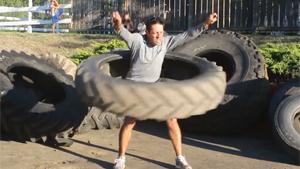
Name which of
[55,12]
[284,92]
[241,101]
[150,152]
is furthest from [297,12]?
[55,12]

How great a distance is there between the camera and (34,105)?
22.7ft

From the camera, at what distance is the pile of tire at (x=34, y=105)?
6.82 m

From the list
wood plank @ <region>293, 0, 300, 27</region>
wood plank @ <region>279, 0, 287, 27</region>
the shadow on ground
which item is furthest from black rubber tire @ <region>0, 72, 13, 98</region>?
wood plank @ <region>279, 0, 287, 27</region>

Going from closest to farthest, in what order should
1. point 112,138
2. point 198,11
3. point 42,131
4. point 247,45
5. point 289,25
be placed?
point 42,131 → point 112,138 → point 247,45 → point 289,25 → point 198,11

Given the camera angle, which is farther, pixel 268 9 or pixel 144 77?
pixel 268 9

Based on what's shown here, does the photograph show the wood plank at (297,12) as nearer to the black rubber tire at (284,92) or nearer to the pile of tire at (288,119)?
the black rubber tire at (284,92)

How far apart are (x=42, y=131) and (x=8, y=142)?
0.53m

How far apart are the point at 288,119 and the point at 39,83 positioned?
3.43 m

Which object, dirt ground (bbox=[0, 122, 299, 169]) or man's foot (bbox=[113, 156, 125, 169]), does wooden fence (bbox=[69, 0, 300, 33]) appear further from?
man's foot (bbox=[113, 156, 125, 169])

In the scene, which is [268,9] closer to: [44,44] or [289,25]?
[289,25]

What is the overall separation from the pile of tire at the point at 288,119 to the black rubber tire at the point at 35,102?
241cm

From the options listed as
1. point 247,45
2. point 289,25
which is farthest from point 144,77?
point 289,25

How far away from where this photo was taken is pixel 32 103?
6934mm

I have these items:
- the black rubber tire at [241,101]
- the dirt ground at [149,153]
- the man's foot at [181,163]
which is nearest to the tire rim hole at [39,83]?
the dirt ground at [149,153]
